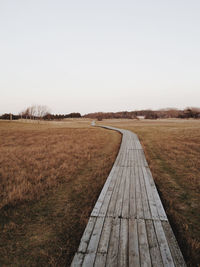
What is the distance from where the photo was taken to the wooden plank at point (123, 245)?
230 cm

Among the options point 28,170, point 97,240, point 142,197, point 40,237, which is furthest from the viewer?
point 28,170

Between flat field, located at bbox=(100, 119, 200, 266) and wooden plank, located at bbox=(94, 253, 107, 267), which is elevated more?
wooden plank, located at bbox=(94, 253, 107, 267)

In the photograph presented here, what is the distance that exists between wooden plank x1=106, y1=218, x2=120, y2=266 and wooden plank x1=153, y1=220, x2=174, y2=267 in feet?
2.66

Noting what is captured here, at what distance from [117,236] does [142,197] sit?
6.34ft

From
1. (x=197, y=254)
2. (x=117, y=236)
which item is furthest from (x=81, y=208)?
(x=197, y=254)

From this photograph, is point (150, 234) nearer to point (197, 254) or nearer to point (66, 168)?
point (197, 254)

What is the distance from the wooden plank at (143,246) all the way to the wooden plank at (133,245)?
0.21 feet

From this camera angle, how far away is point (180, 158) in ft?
33.1

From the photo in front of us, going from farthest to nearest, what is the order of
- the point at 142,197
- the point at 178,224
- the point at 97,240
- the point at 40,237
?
the point at 142,197, the point at 178,224, the point at 40,237, the point at 97,240

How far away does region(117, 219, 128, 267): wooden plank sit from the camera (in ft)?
7.53

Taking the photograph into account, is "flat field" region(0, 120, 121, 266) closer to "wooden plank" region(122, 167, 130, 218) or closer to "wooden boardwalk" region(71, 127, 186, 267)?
"wooden boardwalk" region(71, 127, 186, 267)

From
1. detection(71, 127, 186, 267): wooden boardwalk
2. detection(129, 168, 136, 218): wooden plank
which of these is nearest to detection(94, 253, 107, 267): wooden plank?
detection(71, 127, 186, 267): wooden boardwalk

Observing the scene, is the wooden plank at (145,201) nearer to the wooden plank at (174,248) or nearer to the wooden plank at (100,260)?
the wooden plank at (174,248)

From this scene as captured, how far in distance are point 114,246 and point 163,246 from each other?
929 mm
